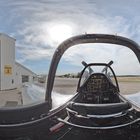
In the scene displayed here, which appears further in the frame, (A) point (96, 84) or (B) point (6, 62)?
(B) point (6, 62)

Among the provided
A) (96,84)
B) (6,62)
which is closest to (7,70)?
(6,62)

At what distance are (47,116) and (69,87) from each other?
292 centimetres

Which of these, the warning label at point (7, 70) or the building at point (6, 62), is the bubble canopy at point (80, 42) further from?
the warning label at point (7, 70)

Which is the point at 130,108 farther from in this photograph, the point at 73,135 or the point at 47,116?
the point at 47,116

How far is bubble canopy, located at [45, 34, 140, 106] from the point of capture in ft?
11.2

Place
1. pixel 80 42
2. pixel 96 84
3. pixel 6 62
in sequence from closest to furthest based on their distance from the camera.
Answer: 1. pixel 80 42
2. pixel 96 84
3. pixel 6 62

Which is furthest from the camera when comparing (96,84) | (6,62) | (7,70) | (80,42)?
(7,70)

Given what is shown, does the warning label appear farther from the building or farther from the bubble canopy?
the bubble canopy

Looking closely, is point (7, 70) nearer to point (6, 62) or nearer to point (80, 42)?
point (6, 62)

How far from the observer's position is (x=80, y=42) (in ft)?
11.6

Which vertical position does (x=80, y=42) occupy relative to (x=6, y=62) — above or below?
below

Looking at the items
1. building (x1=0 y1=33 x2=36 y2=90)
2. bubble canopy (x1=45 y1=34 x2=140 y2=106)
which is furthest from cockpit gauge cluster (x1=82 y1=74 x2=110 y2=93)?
building (x1=0 y1=33 x2=36 y2=90)

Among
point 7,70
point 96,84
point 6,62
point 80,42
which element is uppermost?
point 6,62

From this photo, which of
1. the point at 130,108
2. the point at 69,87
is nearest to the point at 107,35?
the point at 130,108
